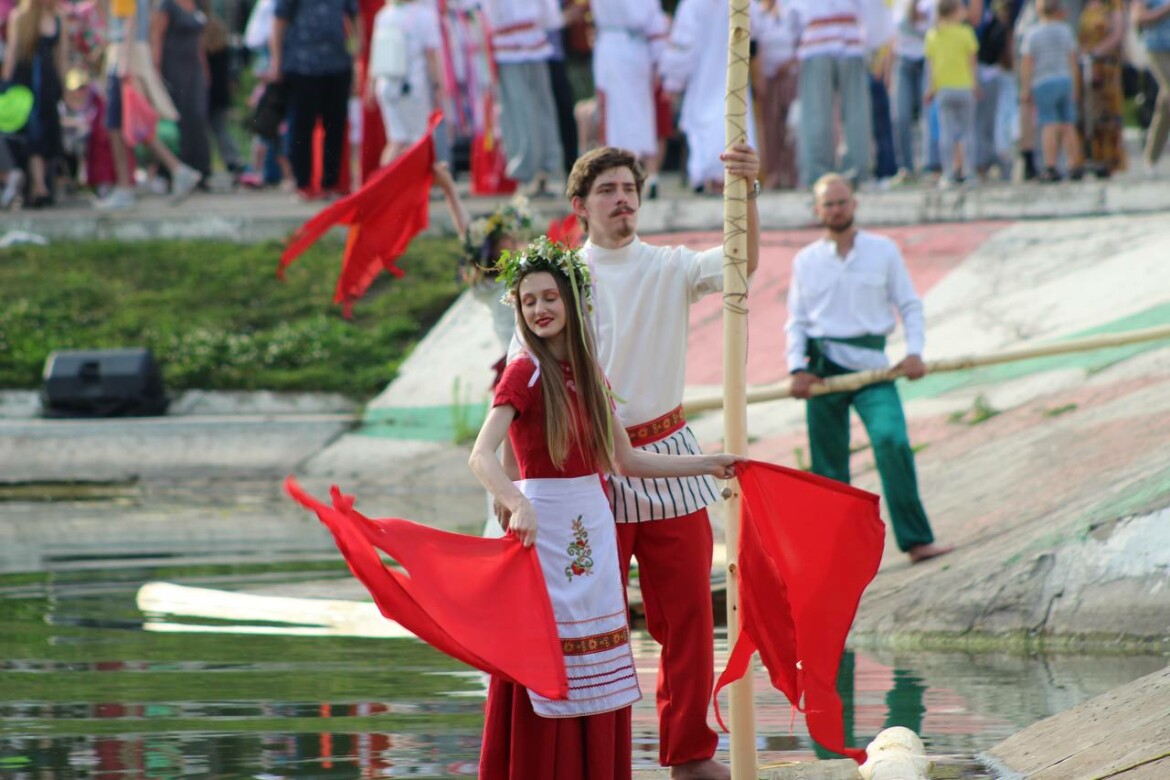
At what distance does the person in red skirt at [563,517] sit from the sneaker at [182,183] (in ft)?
46.7

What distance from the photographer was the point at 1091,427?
1032 centimetres

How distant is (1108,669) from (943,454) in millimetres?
3950

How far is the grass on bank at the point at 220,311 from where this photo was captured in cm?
1575

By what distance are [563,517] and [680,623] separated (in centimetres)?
87

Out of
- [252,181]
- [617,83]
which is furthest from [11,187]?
[617,83]

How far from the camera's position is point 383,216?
8812mm

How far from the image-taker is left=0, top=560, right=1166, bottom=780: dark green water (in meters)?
6.39

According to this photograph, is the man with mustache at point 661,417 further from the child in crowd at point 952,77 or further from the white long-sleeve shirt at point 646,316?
the child in crowd at point 952,77

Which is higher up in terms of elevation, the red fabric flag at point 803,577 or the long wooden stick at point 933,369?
the red fabric flag at point 803,577

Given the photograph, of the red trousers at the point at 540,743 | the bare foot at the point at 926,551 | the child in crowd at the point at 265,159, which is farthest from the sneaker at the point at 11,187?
the red trousers at the point at 540,743

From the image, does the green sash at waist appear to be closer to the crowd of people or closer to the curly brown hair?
the curly brown hair

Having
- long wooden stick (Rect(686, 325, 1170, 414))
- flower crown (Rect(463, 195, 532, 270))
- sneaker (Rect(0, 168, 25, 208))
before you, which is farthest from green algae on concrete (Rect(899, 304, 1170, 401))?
sneaker (Rect(0, 168, 25, 208))

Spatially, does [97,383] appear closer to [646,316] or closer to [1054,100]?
[1054,100]

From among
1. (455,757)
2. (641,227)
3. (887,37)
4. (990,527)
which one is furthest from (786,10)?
(455,757)
